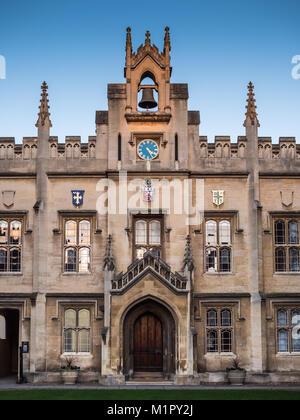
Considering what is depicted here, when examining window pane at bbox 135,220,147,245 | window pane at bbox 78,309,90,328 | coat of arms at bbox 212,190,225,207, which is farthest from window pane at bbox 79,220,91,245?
coat of arms at bbox 212,190,225,207

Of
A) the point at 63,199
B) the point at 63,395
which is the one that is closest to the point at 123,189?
the point at 63,199

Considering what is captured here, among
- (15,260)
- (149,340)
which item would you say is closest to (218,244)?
(149,340)

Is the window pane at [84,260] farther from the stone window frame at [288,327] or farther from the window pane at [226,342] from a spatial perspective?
the stone window frame at [288,327]

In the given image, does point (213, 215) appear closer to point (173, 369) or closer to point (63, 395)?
point (173, 369)

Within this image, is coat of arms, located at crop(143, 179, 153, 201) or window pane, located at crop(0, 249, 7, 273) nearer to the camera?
coat of arms, located at crop(143, 179, 153, 201)

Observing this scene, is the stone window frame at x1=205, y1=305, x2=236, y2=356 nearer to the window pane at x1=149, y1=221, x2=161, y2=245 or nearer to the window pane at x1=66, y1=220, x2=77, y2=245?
the window pane at x1=149, y1=221, x2=161, y2=245

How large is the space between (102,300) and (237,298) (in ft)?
21.0

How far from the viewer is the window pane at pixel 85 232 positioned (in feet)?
101

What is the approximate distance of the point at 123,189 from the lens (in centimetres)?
3066

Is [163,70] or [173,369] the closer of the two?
[173,369]

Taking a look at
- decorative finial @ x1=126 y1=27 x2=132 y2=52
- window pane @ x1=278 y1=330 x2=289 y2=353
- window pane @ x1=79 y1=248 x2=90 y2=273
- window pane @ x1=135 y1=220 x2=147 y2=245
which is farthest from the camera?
decorative finial @ x1=126 y1=27 x2=132 y2=52

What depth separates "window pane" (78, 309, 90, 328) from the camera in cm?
3014

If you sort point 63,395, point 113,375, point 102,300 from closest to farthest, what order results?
point 63,395 < point 113,375 < point 102,300

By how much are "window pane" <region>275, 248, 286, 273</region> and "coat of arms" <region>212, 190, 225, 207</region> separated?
3.62 m
